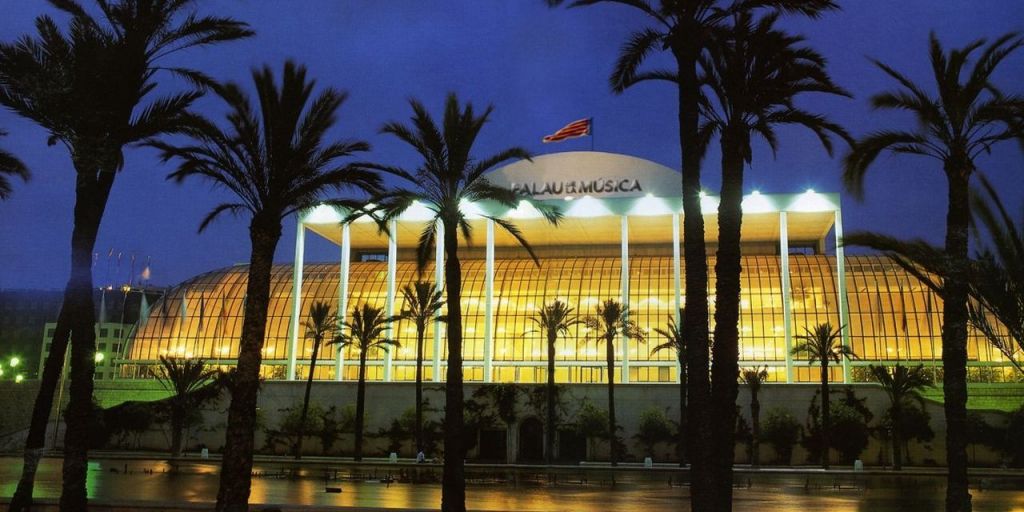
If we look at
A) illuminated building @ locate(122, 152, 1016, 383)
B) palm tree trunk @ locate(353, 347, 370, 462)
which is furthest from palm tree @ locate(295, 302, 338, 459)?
illuminated building @ locate(122, 152, 1016, 383)

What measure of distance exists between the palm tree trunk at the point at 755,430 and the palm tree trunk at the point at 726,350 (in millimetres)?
33463

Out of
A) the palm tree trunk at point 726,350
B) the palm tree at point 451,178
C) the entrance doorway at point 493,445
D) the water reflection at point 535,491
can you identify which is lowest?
the water reflection at point 535,491

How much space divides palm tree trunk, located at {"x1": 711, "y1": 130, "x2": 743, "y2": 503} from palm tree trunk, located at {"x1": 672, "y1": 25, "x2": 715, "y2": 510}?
0.32 metres

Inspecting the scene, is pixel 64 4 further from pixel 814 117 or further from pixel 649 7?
pixel 814 117

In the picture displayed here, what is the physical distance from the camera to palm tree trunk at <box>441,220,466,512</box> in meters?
20.6

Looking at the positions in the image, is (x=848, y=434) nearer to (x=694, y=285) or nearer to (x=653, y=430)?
(x=653, y=430)

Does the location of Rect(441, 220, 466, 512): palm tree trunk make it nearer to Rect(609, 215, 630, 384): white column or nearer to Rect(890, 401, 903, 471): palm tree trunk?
Rect(890, 401, 903, 471): palm tree trunk

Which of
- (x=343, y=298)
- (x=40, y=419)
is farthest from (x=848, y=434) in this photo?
(x=40, y=419)

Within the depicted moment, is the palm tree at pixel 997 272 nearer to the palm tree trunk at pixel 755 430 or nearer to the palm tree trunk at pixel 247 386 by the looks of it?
the palm tree trunk at pixel 247 386

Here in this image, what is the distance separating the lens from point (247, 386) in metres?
18.2

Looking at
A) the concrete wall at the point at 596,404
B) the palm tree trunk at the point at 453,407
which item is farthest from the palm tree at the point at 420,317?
the palm tree trunk at the point at 453,407

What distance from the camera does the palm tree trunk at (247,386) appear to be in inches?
690

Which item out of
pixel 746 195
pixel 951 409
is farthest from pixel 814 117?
pixel 746 195

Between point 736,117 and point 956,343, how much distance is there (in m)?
6.94
